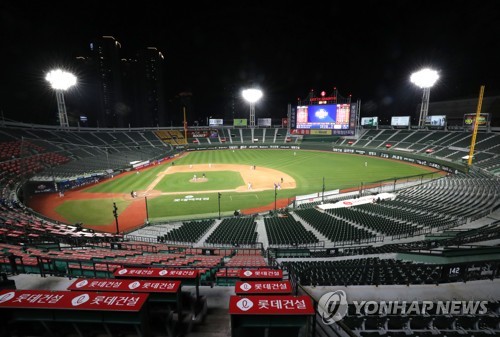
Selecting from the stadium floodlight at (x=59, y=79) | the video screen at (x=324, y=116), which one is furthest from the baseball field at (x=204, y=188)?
the stadium floodlight at (x=59, y=79)

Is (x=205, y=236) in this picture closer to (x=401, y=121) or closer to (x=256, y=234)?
(x=256, y=234)

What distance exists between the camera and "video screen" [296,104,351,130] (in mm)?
61062

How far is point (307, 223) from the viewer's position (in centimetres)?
2464

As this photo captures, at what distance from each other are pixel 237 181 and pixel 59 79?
49.0 metres

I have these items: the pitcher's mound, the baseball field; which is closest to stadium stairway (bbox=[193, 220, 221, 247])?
the baseball field

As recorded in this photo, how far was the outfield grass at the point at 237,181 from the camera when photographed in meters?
31.7

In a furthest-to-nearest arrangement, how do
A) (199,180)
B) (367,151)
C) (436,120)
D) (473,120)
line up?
(367,151) → (436,120) → (473,120) → (199,180)

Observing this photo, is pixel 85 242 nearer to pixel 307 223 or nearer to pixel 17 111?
pixel 307 223

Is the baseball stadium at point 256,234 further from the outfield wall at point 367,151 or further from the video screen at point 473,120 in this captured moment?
the outfield wall at point 367,151

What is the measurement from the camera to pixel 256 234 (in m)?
22.0

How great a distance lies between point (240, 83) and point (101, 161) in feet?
220

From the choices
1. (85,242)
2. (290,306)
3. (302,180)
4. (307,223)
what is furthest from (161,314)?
(302,180)

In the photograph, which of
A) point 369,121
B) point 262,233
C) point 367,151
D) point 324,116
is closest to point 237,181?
point 262,233

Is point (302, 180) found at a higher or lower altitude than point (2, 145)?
lower
